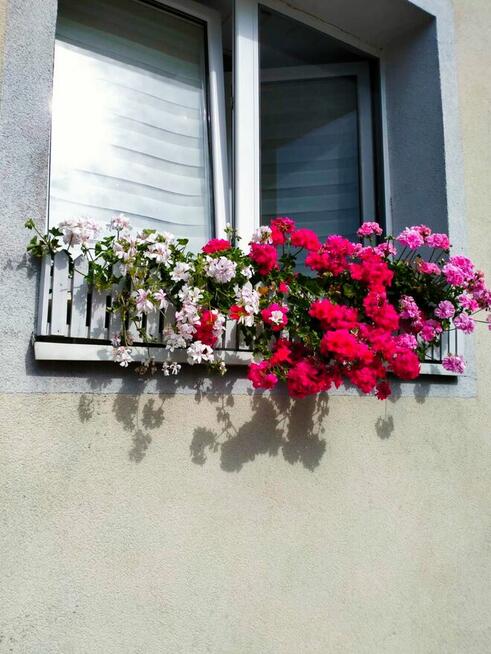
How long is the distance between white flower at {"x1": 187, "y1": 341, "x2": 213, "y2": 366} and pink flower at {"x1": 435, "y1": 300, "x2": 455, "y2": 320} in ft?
3.94

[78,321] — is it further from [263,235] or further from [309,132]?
[309,132]

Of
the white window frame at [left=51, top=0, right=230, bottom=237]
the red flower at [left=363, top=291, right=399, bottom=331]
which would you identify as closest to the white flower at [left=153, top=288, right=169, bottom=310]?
the white window frame at [left=51, top=0, right=230, bottom=237]

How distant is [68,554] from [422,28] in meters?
3.13

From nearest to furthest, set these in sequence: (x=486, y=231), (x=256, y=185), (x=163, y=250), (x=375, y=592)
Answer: (x=163, y=250) → (x=375, y=592) → (x=256, y=185) → (x=486, y=231)

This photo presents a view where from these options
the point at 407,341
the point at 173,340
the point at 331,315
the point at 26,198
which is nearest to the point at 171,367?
the point at 173,340

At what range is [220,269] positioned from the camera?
219cm

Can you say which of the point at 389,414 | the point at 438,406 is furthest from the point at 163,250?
the point at 438,406

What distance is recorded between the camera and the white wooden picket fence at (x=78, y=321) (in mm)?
1957

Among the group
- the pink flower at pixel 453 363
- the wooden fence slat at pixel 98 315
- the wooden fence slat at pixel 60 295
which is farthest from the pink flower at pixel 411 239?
the wooden fence slat at pixel 60 295

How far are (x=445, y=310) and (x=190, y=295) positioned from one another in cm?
128

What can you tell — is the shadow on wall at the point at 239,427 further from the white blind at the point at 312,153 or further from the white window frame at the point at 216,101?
the white blind at the point at 312,153

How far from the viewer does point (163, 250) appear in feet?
6.95

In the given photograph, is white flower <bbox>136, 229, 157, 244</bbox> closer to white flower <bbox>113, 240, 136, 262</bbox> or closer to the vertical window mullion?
white flower <bbox>113, 240, 136, 262</bbox>

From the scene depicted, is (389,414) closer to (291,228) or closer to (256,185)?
(291,228)
